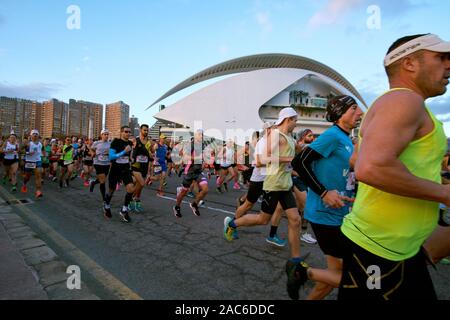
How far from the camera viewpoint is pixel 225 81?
56.2 metres

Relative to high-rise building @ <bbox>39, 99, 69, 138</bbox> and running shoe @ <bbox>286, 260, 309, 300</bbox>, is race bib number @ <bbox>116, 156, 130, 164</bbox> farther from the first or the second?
high-rise building @ <bbox>39, 99, 69, 138</bbox>

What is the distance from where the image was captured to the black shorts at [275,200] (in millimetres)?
3676

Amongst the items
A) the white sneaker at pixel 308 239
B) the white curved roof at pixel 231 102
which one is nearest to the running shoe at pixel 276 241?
Answer: the white sneaker at pixel 308 239

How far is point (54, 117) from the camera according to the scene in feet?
Result: 280

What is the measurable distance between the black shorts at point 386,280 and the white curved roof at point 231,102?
171ft

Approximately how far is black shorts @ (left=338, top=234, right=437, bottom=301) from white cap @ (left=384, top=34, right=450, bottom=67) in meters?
0.93

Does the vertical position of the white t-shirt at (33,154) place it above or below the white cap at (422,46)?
below

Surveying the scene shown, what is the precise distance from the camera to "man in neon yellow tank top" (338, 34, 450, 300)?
117 centimetres

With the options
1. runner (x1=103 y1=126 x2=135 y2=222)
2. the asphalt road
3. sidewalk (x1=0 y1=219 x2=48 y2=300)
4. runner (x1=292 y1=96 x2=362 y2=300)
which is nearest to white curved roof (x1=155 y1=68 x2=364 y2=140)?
runner (x1=103 y1=126 x2=135 y2=222)

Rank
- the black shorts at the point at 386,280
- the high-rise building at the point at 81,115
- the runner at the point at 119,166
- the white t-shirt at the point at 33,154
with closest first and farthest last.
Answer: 1. the black shorts at the point at 386,280
2. the runner at the point at 119,166
3. the white t-shirt at the point at 33,154
4. the high-rise building at the point at 81,115

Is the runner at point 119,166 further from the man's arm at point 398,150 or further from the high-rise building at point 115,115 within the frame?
the high-rise building at point 115,115

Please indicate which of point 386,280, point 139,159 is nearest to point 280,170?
point 386,280

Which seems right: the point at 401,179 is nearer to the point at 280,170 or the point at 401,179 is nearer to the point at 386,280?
the point at 386,280
